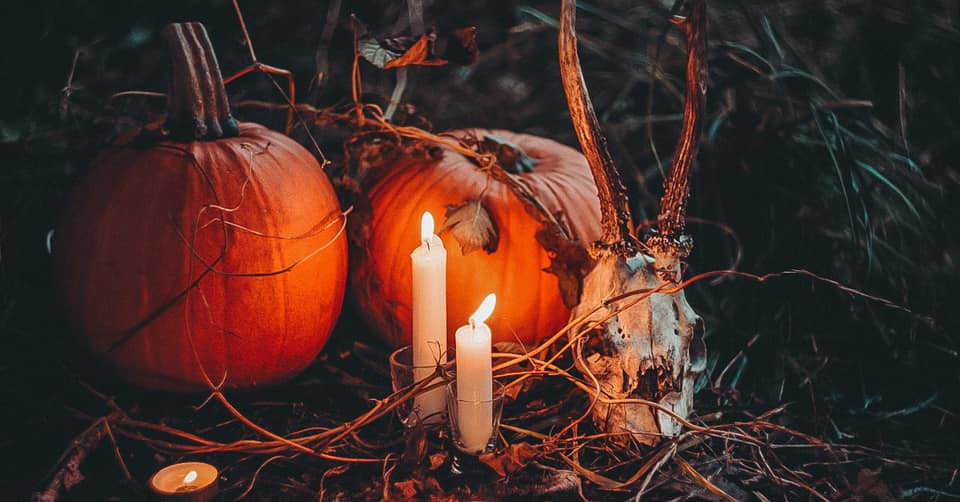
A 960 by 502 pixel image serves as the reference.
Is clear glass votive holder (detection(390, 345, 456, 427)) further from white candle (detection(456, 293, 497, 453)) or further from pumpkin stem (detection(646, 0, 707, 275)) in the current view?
pumpkin stem (detection(646, 0, 707, 275))

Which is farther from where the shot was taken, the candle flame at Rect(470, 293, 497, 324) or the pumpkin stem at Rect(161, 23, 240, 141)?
the pumpkin stem at Rect(161, 23, 240, 141)

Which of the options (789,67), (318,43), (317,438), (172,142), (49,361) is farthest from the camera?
(318,43)

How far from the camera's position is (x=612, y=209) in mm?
961

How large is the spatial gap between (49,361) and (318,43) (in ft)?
3.01

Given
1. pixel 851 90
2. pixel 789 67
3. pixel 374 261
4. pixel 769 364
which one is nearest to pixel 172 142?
pixel 374 261

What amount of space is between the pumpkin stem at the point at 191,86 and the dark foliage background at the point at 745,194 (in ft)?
0.39

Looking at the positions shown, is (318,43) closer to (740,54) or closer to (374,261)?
(374,261)

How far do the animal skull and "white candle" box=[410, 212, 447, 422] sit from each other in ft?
0.60

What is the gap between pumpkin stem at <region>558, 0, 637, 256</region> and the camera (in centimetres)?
95

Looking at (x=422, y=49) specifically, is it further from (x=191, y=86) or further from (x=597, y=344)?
(x=597, y=344)

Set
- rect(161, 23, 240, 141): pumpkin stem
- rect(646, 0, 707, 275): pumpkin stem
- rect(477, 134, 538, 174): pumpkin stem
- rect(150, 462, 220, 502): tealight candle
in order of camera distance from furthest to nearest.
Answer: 1. rect(477, 134, 538, 174): pumpkin stem
2. rect(161, 23, 240, 141): pumpkin stem
3. rect(646, 0, 707, 275): pumpkin stem
4. rect(150, 462, 220, 502): tealight candle

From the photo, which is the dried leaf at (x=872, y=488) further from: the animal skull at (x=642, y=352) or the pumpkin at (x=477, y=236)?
the pumpkin at (x=477, y=236)

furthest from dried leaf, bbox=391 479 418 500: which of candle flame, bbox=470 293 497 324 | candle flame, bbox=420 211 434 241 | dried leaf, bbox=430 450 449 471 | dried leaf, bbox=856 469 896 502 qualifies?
dried leaf, bbox=856 469 896 502

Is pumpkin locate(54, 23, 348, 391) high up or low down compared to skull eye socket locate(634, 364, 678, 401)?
up
